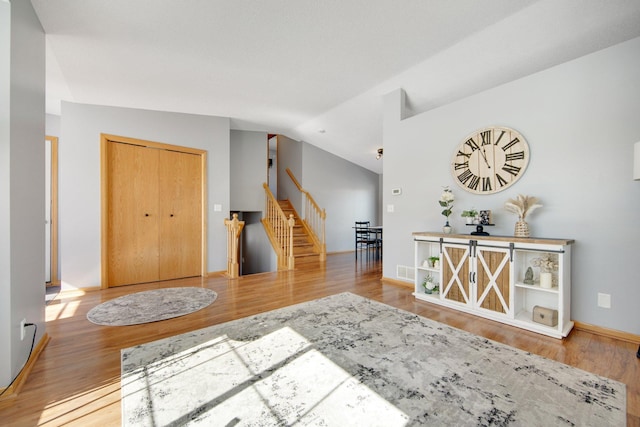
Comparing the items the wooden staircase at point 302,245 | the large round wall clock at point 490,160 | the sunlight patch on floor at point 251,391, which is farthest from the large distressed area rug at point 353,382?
the wooden staircase at point 302,245

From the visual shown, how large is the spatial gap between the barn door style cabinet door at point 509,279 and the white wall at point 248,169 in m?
4.08

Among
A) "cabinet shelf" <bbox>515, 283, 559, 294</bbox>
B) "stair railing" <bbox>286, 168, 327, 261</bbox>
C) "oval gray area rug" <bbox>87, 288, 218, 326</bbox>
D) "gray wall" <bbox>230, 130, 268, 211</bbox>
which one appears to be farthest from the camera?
"stair railing" <bbox>286, 168, 327, 261</bbox>

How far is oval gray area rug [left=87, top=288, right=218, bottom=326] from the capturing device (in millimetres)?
2751

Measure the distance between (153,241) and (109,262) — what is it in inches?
24.8

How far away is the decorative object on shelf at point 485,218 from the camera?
3014 mm

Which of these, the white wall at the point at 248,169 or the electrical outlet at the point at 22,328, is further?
the white wall at the point at 248,169

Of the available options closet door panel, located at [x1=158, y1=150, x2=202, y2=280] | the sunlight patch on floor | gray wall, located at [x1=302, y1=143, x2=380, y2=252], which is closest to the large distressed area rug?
the sunlight patch on floor

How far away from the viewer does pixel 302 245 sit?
640 cm

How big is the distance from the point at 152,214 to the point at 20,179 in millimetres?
2634

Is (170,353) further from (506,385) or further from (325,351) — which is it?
(506,385)

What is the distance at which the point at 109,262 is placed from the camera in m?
4.02

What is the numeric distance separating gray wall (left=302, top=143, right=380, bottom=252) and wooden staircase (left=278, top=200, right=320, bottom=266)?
76 cm

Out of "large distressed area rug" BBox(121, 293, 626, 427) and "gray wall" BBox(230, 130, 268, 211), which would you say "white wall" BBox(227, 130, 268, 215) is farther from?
"large distressed area rug" BBox(121, 293, 626, 427)

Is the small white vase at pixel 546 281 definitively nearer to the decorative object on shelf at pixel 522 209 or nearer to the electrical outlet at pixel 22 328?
the decorative object on shelf at pixel 522 209
